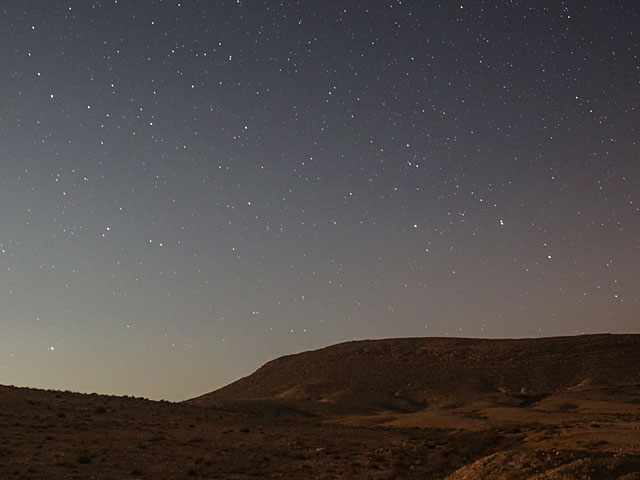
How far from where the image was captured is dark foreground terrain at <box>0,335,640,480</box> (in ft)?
78.8

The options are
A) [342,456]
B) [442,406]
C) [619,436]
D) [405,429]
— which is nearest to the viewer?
[619,436]

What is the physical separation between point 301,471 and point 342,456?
15.0 ft

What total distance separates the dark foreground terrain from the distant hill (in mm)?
311

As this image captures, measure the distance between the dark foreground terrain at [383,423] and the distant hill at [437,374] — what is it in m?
0.31

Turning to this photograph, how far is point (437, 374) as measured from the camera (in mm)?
81562

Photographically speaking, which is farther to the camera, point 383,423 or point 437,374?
point 437,374

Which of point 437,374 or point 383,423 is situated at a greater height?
point 437,374

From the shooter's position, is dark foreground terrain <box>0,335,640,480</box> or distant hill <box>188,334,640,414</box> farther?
distant hill <box>188,334,640,414</box>

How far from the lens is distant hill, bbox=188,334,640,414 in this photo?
228ft

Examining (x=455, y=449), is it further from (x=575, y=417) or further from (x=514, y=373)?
(x=514, y=373)

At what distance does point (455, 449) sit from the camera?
93.5ft

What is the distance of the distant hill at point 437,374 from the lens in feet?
228

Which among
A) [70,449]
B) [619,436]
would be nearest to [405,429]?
[619,436]

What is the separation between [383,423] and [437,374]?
3382 centimetres
